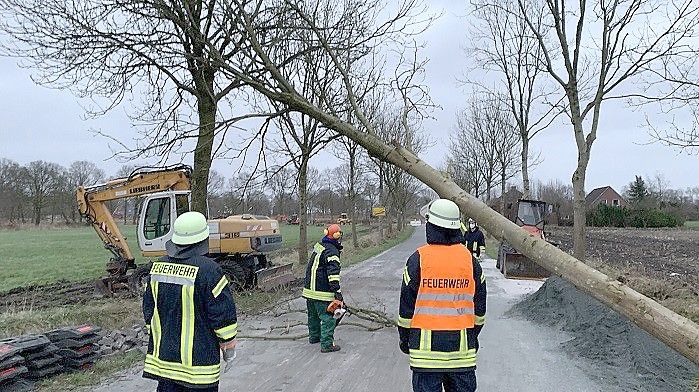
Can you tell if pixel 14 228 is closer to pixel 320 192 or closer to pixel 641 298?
pixel 320 192

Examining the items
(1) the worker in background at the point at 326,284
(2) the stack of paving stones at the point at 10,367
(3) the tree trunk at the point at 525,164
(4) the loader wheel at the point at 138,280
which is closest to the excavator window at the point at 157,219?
(4) the loader wheel at the point at 138,280

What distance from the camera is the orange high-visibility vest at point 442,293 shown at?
4.42 meters

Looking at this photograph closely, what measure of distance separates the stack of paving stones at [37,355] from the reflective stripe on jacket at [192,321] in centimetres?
284

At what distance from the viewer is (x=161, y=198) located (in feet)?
44.6

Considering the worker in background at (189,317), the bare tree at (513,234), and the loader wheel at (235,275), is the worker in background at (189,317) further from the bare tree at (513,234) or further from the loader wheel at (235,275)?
the loader wheel at (235,275)

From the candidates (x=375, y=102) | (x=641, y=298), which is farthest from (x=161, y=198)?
(x=375, y=102)

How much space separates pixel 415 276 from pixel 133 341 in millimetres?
5549

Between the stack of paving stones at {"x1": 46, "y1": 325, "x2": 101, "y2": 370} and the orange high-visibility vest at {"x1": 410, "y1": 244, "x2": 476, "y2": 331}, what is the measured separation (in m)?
4.50

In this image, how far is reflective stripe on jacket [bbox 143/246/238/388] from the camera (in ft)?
13.9

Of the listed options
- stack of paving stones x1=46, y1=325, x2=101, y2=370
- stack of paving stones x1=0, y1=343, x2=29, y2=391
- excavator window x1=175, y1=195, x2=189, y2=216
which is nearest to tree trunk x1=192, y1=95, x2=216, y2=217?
excavator window x1=175, y1=195, x2=189, y2=216

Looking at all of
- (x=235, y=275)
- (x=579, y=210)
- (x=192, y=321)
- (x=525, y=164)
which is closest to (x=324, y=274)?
(x=192, y=321)

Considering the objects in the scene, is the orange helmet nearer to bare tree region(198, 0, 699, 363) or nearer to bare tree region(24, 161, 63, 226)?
bare tree region(198, 0, 699, 363)

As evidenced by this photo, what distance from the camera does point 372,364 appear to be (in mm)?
7203

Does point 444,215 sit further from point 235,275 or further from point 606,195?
point 606,195
